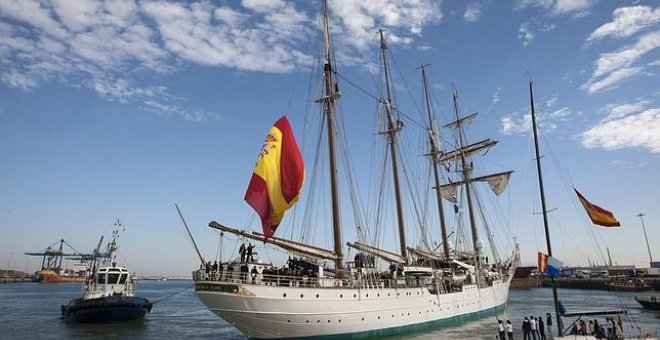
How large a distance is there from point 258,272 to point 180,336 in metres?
14.4

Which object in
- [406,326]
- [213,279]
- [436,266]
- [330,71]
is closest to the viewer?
[213,279]

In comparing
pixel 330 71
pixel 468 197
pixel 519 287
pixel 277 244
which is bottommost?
pixel 519 287

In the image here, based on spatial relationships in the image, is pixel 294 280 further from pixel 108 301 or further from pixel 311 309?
pixel 108 301

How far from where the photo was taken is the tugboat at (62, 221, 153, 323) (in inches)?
1400

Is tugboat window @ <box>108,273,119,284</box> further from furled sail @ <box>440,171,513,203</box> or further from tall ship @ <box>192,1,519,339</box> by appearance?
furled sail @ <box>440,171,513,203</box>

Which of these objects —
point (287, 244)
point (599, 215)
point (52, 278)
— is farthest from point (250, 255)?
point (52, 278)

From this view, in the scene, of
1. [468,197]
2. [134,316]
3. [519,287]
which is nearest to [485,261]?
[468,197]

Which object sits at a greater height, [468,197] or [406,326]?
[468,197]

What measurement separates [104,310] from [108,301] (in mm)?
776

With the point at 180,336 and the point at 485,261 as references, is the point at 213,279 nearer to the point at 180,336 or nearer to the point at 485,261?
the point at 180,336

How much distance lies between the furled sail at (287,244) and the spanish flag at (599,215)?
48.3 feet

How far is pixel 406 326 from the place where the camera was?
28.1 metres

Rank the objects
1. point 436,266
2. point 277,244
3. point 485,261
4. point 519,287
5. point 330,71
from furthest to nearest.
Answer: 1. point 519,287
2. point 485,261
3. point 436,266
4. point 330,71
5. point 277,244

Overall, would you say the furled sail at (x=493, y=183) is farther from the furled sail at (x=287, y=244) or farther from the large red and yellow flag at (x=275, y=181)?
the large red and yellow flag at (x=275, y=181)
